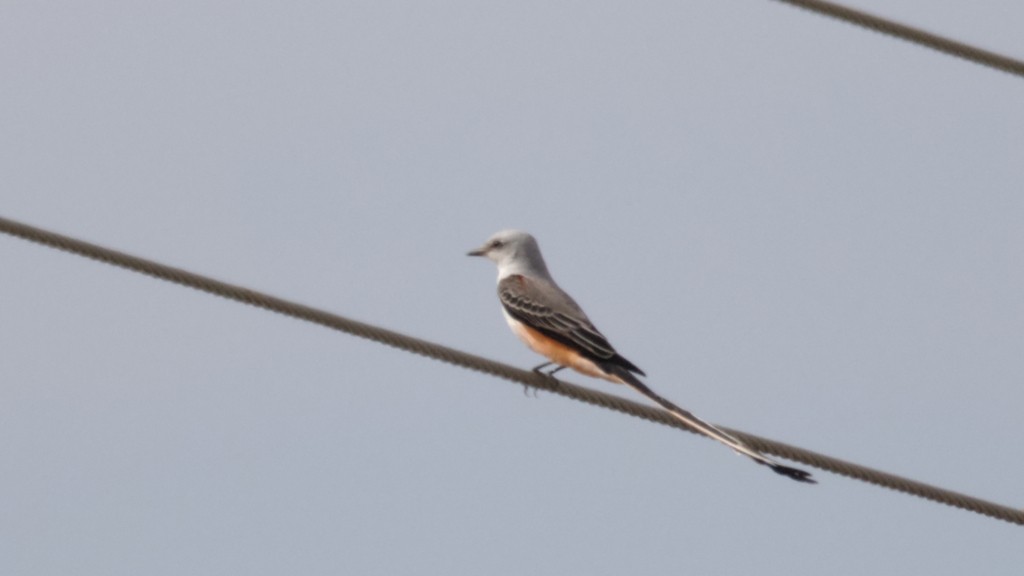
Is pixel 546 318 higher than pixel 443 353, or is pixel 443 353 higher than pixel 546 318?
pixel 546 318

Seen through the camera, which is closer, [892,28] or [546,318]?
[892,28]

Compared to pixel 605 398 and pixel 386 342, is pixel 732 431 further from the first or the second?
pixel 386 342

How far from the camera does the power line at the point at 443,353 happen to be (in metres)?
7.65

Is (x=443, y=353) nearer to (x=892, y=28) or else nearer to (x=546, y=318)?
(x=892, y=28)

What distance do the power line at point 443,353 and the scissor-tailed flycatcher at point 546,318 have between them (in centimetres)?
49

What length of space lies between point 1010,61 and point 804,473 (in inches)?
77.4

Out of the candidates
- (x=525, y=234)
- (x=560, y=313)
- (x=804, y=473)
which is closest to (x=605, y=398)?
(x=804, y=473)

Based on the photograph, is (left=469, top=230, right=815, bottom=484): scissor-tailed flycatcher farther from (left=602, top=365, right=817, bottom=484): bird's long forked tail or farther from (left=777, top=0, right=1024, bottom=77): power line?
(left=777, top=0, right=1024, bottom=77): power line

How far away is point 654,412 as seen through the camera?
29.3 feet

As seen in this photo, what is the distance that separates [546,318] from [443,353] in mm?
3295

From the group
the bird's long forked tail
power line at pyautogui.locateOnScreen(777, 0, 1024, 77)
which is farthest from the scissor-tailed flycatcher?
power line at pyautogui.locateOnScreen(777, 0, 1024, 77)

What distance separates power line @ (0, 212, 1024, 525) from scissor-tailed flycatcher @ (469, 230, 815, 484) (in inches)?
19.3

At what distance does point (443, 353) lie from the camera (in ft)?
27.7

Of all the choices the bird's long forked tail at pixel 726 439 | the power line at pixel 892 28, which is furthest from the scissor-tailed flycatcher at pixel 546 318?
the power line at pixel 892 28
